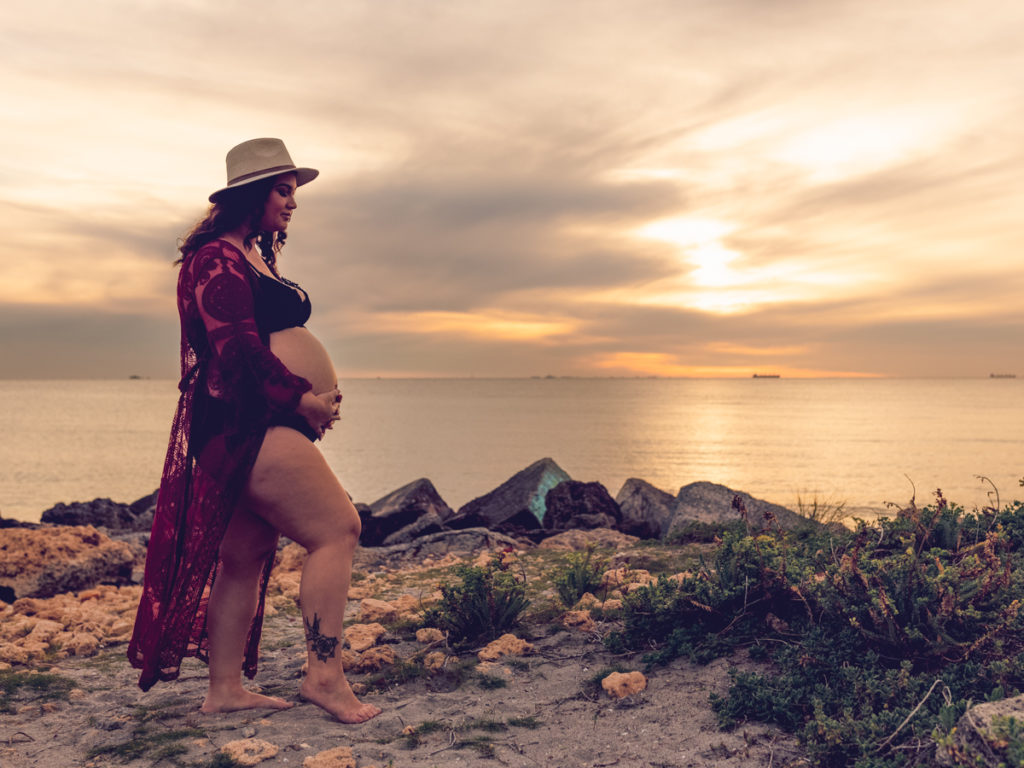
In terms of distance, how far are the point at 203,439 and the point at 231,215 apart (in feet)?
3.82

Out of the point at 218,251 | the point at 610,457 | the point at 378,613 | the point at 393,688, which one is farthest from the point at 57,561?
the point at 610,457

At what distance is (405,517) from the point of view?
1301cm

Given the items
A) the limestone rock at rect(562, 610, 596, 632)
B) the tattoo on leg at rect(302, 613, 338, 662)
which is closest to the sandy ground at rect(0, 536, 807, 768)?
the limestone rock at rect(562, 610, 596, 632)

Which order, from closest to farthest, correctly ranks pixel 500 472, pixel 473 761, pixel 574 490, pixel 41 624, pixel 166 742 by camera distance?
1. pixel 473 761
2. pixel 166 742
3. pixel 41 624
4. pixel 574 490
5. pixel 500 472

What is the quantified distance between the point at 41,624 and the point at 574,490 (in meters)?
8.89

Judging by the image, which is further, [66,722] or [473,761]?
[66,722]

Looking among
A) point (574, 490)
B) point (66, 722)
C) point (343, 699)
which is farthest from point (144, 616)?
point (574, 490)

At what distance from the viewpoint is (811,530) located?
748 centimetres

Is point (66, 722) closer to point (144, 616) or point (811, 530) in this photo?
point (144, 616)

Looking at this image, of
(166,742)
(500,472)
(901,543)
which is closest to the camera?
(166,742)

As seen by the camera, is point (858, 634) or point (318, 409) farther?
point (858, 634)

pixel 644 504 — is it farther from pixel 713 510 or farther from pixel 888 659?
pixel 888 659

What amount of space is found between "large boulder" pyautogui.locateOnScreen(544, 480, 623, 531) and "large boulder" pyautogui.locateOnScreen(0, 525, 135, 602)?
661cm

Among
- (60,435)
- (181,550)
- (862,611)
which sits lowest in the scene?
(60,435)
